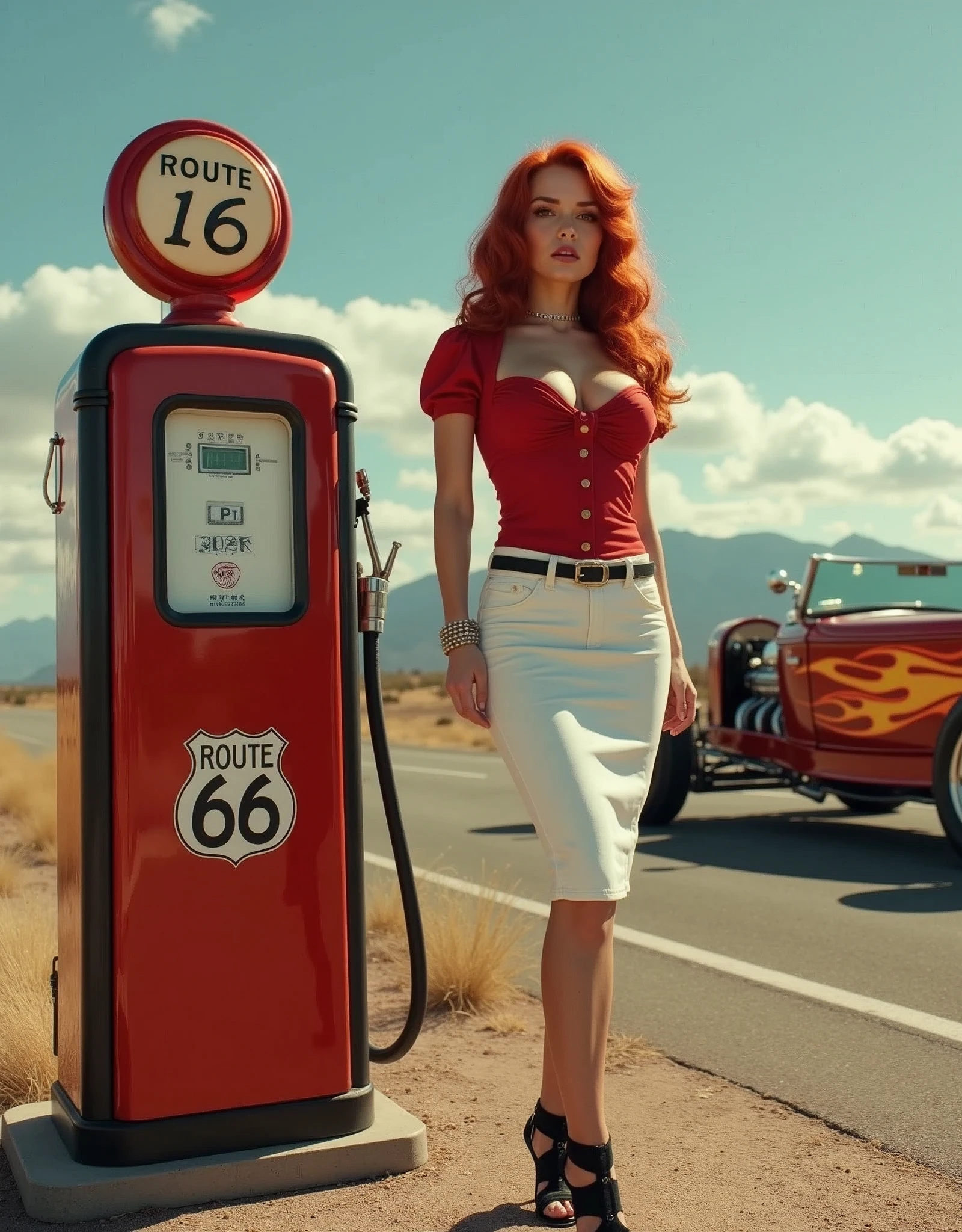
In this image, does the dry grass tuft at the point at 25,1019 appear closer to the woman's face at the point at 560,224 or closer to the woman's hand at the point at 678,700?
the woman's hand at the point at 678,700

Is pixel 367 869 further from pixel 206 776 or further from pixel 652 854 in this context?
pixel 206 776

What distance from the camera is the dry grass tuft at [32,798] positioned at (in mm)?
10016

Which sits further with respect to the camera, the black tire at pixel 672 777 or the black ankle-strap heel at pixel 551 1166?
the black tire at pixel 672 777

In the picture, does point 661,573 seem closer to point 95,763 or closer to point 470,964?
point 95,763

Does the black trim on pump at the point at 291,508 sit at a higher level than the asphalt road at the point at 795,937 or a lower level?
higher

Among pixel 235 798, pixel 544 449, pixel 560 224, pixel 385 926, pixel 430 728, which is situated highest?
pixel 560 224

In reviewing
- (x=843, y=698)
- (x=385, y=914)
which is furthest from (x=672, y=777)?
(x=385, y=914)

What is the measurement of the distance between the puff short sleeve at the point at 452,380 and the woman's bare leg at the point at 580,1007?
111cm

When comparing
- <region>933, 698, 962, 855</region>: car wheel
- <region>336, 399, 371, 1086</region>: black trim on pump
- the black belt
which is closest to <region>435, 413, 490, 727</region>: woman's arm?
the black belt

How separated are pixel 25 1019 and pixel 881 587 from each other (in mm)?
6775

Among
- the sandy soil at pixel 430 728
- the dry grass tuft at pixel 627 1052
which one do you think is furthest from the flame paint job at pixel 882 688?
the dry grass tuft at pixel 627 1052

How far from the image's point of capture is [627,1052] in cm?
450

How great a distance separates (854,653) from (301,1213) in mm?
6373

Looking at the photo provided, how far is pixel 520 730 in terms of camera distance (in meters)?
3.04
